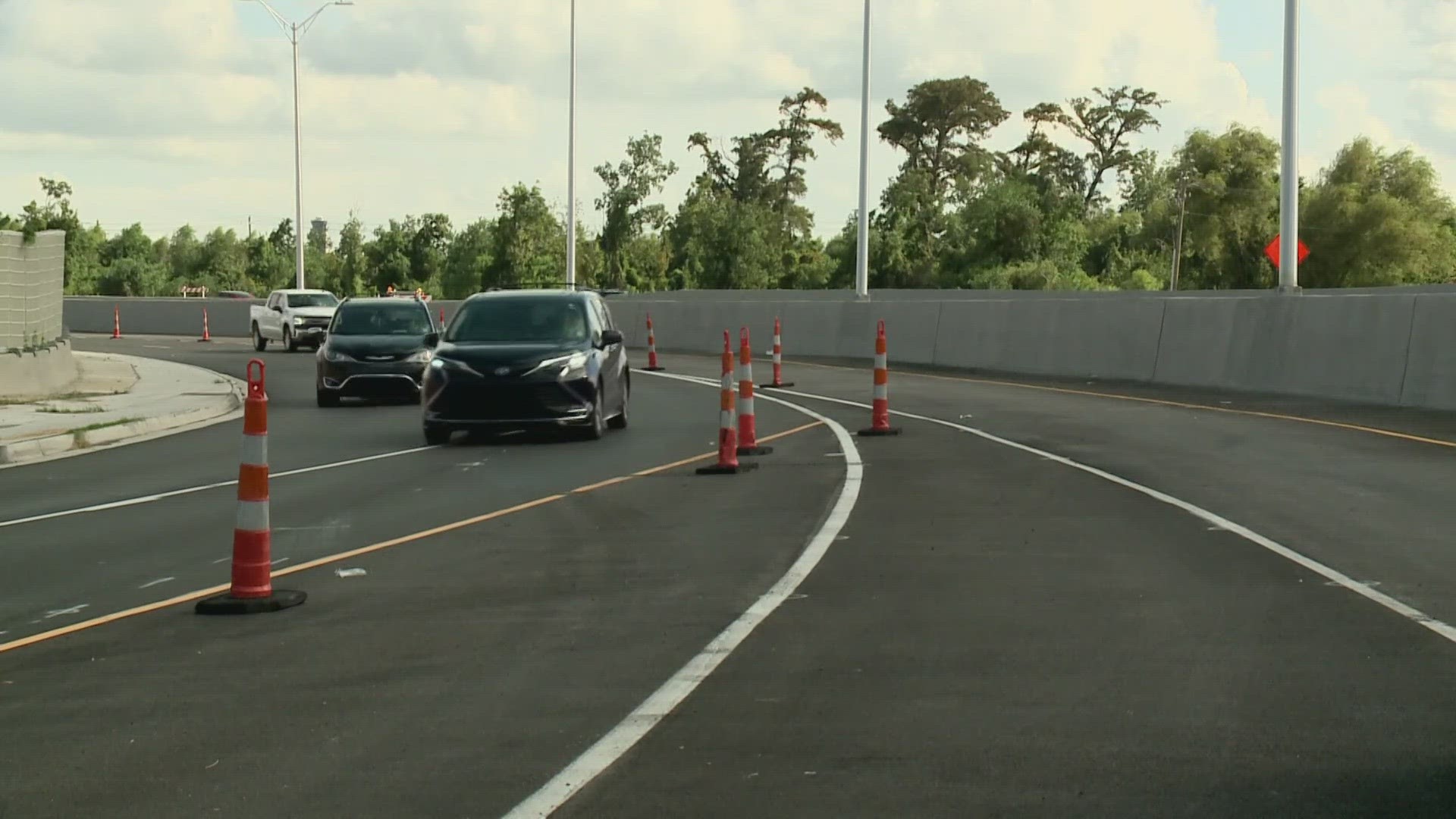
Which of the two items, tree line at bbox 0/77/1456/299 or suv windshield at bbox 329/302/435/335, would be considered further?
tree line at bbox 0/77/1456/299

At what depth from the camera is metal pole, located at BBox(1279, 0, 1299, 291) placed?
27219 millimetres

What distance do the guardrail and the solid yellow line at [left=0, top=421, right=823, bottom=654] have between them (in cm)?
1545

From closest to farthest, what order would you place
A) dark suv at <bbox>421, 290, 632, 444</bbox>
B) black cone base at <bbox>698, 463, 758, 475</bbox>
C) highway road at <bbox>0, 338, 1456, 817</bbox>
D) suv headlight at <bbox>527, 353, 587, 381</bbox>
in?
1. highway road at <bbox>0, 338, 1456, 817</bbox>
2. black cone base at <bbox>698, 463, 758, 475</bbox>
3. dark suv at <bbox>421, 290, 632, 444</bbox>
4. suv headlight at <bbox>527, 353, 587, 381</bbox>

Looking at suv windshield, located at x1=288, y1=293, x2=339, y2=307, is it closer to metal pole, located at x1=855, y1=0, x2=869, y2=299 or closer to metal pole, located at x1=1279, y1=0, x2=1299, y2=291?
metal pole, located at x1=855, y1=0, x2=869, y2=299

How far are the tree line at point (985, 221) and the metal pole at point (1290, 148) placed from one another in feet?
211

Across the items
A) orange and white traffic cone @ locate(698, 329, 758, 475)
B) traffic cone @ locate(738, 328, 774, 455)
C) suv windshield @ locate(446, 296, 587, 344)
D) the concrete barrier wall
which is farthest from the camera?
the concrete barrier wall

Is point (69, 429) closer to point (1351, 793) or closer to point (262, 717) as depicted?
point (262, 717)

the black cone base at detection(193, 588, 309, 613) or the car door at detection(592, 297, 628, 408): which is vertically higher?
the car door at detection(592, 297, 628, 408)

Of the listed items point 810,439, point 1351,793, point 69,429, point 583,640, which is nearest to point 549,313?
point 810,439

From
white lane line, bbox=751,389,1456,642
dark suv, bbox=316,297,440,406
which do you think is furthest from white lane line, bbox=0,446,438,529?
dark suv, bbox=316,297,440,406

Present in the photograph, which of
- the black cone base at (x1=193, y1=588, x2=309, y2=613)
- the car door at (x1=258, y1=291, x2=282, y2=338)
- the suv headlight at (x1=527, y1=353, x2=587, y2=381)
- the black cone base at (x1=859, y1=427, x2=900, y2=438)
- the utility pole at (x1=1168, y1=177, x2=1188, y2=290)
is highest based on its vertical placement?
the utility pole at (x1=1168, y1=177, x2=1188, y2=290)

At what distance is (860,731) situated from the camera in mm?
6160

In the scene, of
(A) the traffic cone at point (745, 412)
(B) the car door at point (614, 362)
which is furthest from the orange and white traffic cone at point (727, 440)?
(B) the car door at point (614, 362)

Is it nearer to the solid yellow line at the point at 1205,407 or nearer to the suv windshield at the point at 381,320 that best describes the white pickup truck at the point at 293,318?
the suv windshield at the point at 381,320
